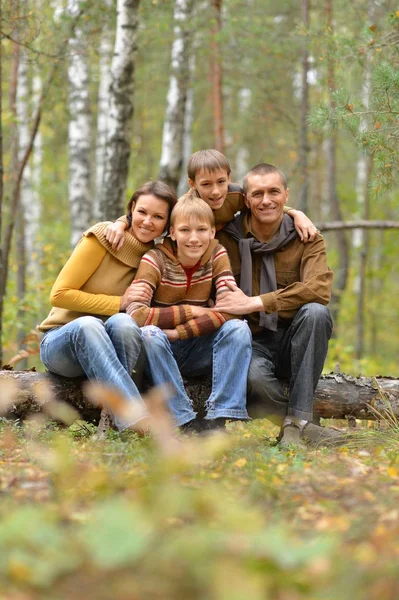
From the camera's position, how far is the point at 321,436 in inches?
172

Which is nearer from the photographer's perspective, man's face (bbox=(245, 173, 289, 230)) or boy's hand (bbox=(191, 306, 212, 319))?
boy's hand (bbox=(191, 306, 212, 319))

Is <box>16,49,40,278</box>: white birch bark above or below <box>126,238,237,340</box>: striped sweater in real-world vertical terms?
above

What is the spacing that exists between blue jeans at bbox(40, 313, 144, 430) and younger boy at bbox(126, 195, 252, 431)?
11cm

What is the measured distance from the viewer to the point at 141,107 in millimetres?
17719

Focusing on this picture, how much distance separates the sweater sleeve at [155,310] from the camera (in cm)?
427

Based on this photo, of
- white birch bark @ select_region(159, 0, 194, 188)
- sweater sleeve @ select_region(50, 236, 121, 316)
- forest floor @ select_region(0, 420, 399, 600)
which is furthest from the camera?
white birch bark @ select_region(159, 0, 194, 188)

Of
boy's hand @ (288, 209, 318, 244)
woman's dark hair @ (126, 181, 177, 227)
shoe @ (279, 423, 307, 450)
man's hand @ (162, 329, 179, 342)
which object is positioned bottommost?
shoe @ (279, 423, 307, 450)

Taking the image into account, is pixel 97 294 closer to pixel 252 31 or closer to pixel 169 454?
A: pixel 169 454

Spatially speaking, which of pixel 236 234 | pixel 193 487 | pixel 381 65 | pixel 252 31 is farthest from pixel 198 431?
pixel 252 31

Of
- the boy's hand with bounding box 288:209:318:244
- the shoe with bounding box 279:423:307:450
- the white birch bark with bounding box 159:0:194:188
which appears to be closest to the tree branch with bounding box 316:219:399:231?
the white birch bark with bounding box 159:0:194:188

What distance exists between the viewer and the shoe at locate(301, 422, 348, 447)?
4289mm

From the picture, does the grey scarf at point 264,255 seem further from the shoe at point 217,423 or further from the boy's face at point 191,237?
the shoe at point 217,423

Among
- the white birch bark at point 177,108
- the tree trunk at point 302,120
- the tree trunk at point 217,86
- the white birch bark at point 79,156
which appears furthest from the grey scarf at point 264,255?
the tree trunk at point 217,86

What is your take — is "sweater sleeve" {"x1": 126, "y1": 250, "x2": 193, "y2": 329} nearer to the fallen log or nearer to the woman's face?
the woman's face
